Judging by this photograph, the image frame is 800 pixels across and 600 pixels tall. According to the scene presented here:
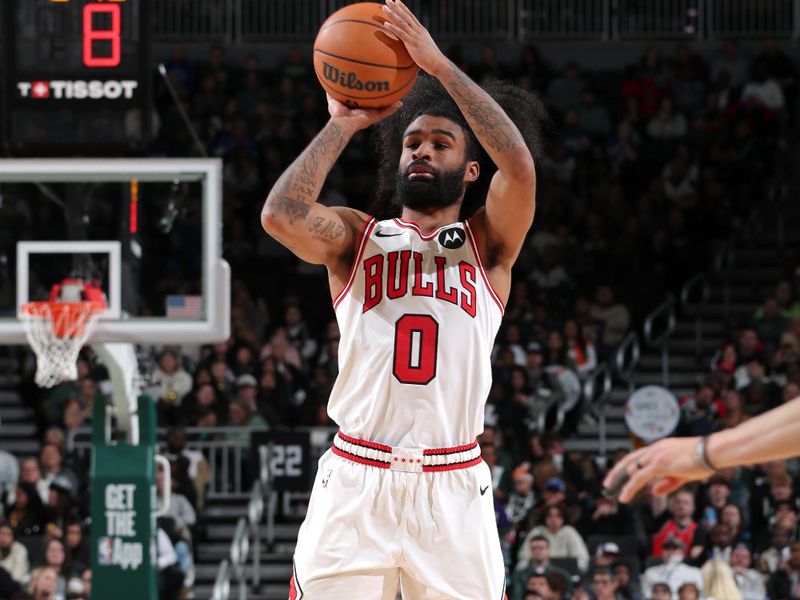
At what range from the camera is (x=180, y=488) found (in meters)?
12.0

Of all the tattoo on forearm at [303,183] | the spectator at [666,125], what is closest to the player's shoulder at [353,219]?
the tattoo on forearm at [303,183]

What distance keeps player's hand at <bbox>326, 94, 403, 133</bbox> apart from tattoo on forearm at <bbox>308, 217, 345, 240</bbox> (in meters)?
0.32

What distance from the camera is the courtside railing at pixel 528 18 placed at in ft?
58.5

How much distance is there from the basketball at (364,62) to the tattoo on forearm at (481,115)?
9.2 inches

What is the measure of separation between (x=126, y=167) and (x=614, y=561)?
4.62m

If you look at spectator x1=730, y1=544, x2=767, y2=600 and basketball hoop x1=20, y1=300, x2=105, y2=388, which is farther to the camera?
spectator x1=730, y1=544, x2=767, y2=600

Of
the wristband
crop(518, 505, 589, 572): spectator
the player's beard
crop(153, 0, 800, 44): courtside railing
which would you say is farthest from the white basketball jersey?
crop(153, 0, 800, 44): courtside railing

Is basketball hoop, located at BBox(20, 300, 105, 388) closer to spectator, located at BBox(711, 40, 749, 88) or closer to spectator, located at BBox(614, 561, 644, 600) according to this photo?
spectator, located at BBox(614, 561, 644, 600)

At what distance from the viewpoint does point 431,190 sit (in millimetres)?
5207

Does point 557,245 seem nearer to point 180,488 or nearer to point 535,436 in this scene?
point 535,436

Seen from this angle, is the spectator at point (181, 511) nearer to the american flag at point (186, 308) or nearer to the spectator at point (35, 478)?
the spectator at point (35, 478)

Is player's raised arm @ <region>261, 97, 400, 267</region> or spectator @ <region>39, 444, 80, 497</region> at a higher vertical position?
player's raised arm @ <region>261, 97, 400, 267</region>

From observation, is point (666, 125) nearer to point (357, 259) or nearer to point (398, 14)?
point (357, 259)

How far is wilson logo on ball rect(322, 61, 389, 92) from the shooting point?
5.07m
